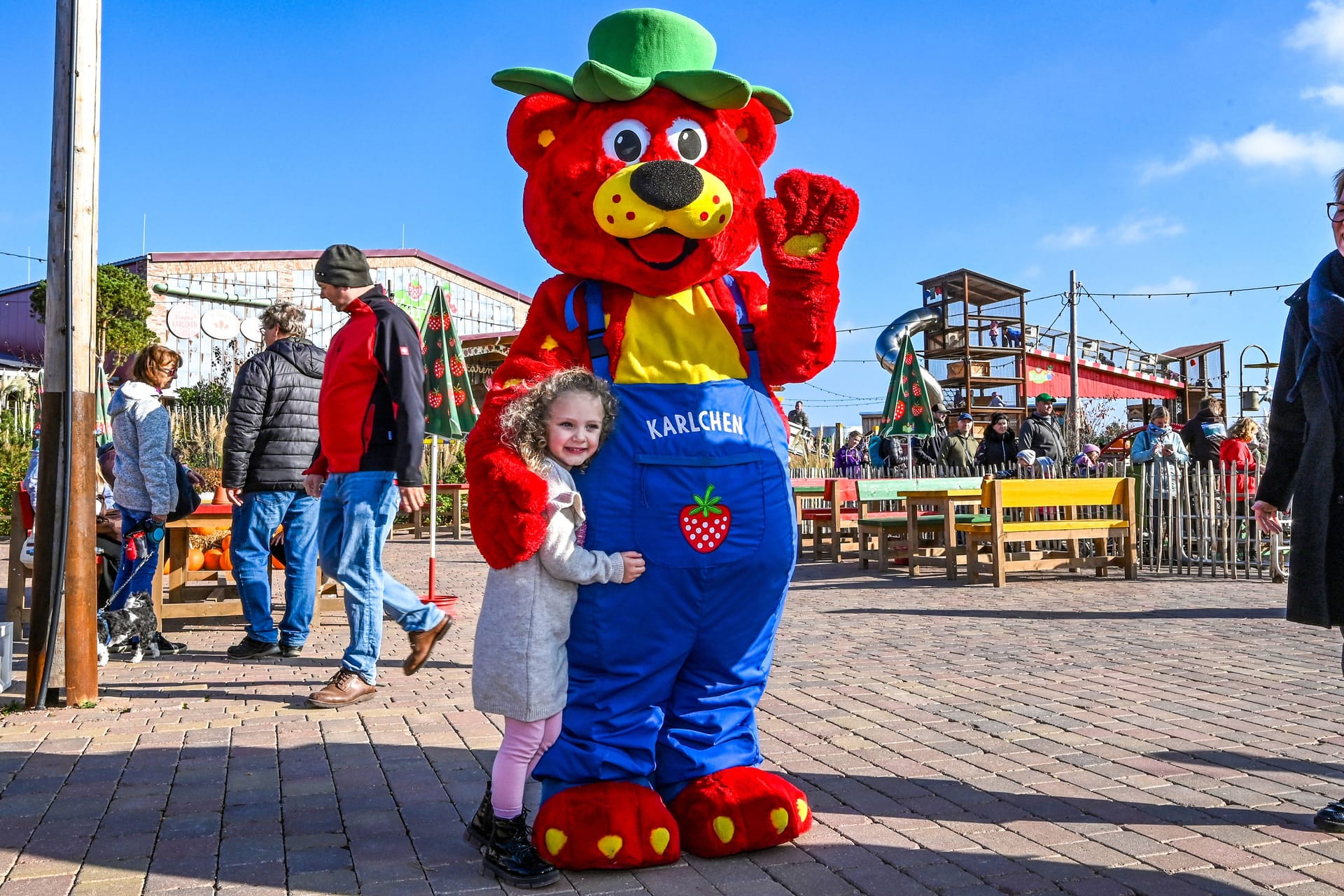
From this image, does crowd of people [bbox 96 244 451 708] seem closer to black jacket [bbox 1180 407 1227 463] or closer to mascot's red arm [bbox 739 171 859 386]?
mascot's red arm [bbox 739 171 859 386]

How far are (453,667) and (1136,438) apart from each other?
9495 millimetres

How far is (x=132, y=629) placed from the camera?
5.72 meters

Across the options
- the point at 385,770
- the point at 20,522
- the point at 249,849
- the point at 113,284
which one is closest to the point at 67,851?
the point at 249,849

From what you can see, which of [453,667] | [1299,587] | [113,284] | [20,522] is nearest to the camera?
[1299,587]

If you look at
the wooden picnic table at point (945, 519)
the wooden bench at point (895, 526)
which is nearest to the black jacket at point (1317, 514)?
the wooden picnic table at point (945, 519)

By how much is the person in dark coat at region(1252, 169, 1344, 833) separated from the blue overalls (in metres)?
1.51

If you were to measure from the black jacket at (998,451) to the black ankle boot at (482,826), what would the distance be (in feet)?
38.4

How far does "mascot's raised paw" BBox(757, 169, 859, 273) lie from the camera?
2775 mm

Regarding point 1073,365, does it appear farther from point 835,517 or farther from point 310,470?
point 310,470

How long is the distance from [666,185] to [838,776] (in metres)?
1.98

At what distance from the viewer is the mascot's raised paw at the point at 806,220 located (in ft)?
9.11

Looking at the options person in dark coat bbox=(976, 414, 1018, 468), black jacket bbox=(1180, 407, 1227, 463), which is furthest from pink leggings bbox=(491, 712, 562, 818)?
person in dark coat bbox=(976, 414, 1018, 468)

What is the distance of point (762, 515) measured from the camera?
9.21 ft

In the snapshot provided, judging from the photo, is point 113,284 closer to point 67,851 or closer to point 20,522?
point 20,522
